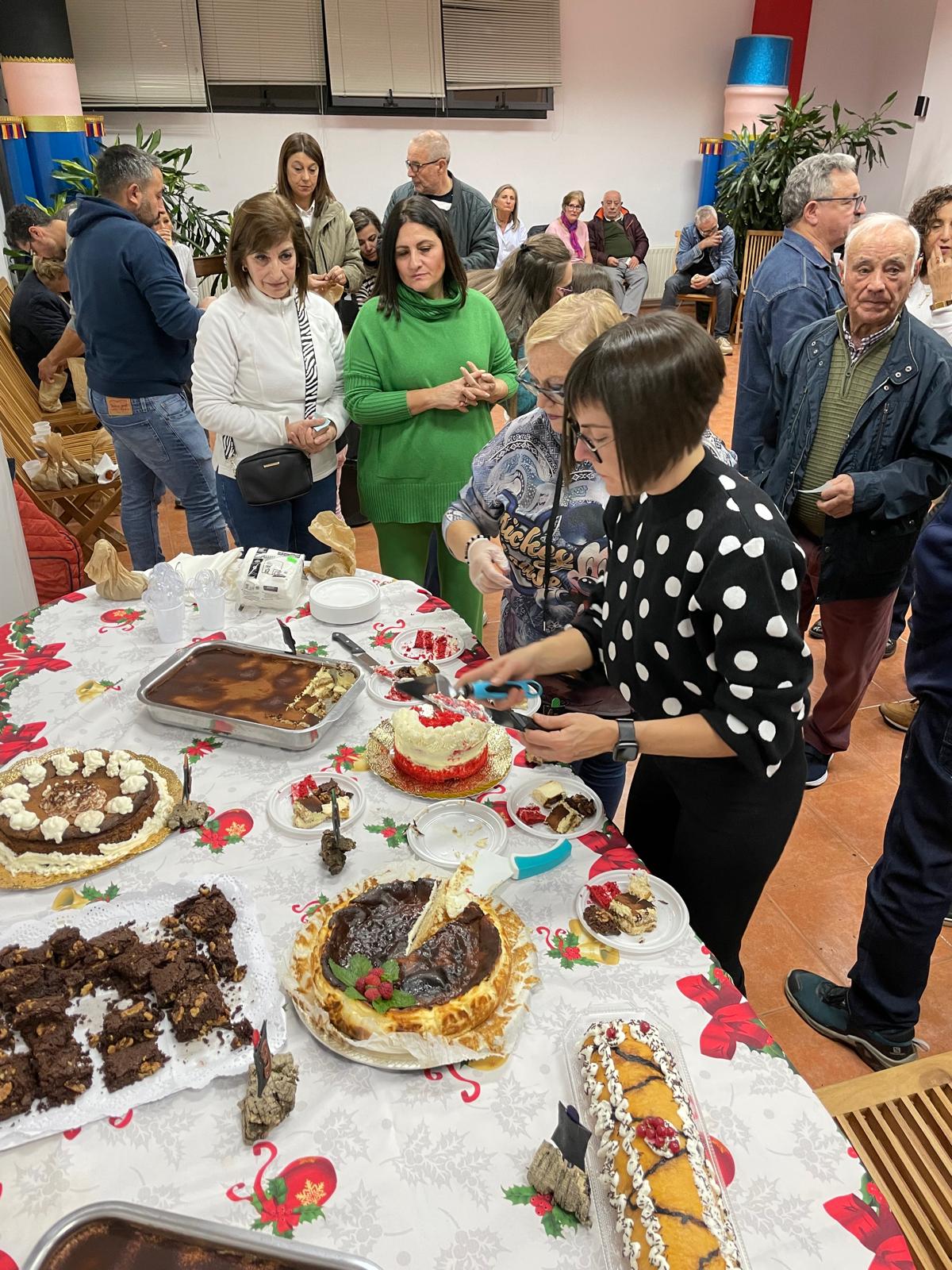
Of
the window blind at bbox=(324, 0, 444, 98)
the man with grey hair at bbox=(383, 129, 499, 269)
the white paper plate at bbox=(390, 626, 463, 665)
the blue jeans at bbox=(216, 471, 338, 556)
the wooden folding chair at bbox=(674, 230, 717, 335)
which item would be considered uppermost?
the window blind at bbox=(324, 0, 444, 98)

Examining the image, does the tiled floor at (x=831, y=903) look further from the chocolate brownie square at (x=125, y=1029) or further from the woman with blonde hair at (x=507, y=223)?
the woman with blonde hair at (x=507, y=223)

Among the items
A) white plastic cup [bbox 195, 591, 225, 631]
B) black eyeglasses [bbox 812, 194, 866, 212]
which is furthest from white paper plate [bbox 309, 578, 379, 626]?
black eyeglasses [bbox 812, 194, 866, 212]

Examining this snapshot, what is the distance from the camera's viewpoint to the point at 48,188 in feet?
20.1

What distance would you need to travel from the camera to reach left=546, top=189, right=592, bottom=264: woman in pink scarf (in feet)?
26.9

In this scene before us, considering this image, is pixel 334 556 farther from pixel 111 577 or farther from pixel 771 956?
pixel 771 956

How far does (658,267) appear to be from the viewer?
34.6 ft

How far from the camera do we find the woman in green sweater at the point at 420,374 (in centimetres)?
269

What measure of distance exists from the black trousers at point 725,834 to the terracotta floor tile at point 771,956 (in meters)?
0.67

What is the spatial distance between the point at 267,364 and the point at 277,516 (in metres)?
0.53

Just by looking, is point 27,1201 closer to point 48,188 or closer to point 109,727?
point 109,727

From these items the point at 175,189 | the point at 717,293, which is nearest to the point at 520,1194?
the point at 175,189

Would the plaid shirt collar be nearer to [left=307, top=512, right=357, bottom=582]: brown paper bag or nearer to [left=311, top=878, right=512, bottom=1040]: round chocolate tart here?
[left=307, top=512, right=357, bottom=582]: brown paper bag

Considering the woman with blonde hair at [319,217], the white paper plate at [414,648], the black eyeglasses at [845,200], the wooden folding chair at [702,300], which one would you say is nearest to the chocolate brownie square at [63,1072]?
the white paper plate at [414,648]

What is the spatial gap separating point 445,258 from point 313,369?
575 millimetres
